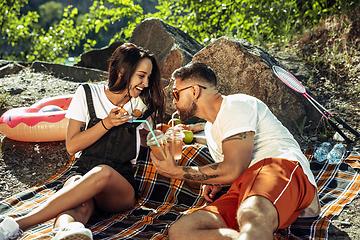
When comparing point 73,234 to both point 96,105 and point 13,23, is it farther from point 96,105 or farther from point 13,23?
point 13,23

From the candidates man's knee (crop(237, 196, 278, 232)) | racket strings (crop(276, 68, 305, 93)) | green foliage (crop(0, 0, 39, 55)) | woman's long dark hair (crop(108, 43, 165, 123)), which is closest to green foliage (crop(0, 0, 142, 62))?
Result: green foliage (crop(0, 0, 39, 55))

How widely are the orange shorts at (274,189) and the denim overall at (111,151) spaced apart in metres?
0.84

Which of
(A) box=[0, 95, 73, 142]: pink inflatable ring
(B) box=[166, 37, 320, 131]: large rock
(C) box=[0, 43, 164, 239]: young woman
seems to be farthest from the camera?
(B) box=[166, 37, 320, 131]: large rock

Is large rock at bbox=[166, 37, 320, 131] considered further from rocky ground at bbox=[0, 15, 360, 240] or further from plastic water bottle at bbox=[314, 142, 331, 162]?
plastic water bottle at bbox=[314, 142, 331, 162]

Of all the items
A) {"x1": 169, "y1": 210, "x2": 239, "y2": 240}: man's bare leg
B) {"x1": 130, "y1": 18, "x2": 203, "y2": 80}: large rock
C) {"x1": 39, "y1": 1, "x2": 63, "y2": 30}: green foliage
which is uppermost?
{"x1": 39, "y1": 1, "x2": 63, "y2": 30}: green foliage

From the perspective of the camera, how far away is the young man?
172 cm

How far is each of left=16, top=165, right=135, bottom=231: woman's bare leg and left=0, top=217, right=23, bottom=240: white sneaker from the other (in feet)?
0.17

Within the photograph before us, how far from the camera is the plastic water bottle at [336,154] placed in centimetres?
313

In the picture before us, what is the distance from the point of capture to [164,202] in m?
2.76

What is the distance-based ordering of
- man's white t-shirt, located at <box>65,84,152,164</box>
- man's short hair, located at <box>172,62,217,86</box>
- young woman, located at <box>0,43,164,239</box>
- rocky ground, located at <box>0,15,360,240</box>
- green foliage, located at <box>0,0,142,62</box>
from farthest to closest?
green foliage, located at <box>0,0,142,62</box> < rocky ground, located at <box>0,15,360,240</box> < man's white t-shirt, located at <box>65,84,152,164</box> < man's short hair, located at <box>172,62,217,86</box> < young woman, located at <box>0,43,164,239</box>

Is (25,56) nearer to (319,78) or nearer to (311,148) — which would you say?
(319,78)

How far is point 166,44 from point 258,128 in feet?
11.6

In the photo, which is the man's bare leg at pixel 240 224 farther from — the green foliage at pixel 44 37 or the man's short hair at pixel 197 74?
the green foliage at pixel 44 37

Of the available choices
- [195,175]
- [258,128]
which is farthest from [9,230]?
[258,128]
